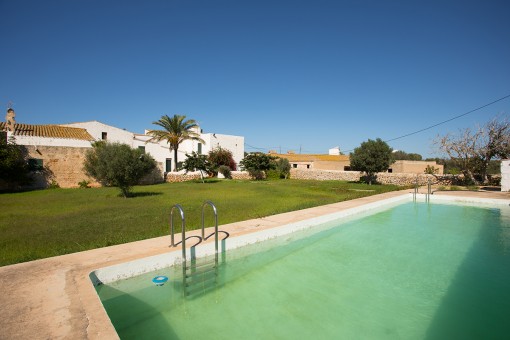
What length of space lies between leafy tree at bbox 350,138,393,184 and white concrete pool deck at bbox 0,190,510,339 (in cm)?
2340

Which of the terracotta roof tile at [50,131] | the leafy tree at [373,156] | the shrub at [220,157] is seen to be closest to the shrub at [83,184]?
the terracotta roof tile at [50,131]

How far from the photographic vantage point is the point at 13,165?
18297 millimetres

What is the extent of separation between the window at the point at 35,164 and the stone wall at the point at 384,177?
26.9 metres

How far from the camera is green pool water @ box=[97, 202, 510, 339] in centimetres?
378

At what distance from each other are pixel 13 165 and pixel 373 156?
91.9 ft

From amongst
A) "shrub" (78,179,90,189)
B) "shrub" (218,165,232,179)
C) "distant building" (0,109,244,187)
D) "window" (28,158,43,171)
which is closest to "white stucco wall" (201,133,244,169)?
"distant building" (0,109,244,187)

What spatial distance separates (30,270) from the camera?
4016mm

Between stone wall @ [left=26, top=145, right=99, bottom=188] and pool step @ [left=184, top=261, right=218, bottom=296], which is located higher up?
stone wall @ [left=26, top=145, right=99, bottom=188]

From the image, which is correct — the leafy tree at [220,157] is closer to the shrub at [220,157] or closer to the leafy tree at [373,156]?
the shrub at [220,157]

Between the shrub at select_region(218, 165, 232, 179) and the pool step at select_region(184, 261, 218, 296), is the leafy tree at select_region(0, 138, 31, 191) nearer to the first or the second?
the shrub at select_region(218, 165, 232, 179)

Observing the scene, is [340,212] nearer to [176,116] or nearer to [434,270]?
[434,270]

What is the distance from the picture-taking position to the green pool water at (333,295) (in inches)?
149

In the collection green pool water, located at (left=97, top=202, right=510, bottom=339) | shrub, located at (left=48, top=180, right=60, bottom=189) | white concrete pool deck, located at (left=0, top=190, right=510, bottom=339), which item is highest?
shrub, located at (left=48, top=180, right=60, bottom=189)

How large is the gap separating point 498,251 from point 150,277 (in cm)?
820
